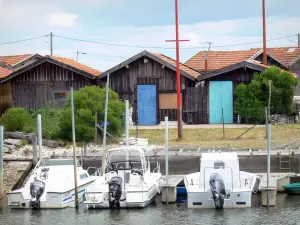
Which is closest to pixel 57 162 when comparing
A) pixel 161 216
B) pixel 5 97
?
pixel 161 216

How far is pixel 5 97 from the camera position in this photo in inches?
1933

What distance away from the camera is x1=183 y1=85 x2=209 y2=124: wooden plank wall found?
4659 centimetres

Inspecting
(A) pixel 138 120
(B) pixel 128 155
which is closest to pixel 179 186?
(B) pixel 128 155

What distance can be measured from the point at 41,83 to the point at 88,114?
11069mm

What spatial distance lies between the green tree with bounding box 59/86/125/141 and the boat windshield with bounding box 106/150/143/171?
6.93 m

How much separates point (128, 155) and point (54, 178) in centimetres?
306

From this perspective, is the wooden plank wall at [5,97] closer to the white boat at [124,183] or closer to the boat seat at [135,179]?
the white boat at [124,183]

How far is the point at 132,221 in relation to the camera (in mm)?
26812

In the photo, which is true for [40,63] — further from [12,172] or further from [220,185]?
[220,185]

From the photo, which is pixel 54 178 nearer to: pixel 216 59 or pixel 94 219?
pixel 94 219

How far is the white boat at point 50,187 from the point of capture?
94.6ft

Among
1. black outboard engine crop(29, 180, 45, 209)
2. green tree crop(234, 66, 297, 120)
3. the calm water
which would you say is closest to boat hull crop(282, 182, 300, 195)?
the calm water

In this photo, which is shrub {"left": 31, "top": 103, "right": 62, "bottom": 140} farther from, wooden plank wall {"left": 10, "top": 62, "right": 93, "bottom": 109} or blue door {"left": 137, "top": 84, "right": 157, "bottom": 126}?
blue door {"left": 137, "top": 84, "right": 157, "bottom": 126}

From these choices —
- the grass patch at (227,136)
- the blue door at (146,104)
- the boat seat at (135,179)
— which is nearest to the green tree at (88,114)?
the grass patch at (227,136)
